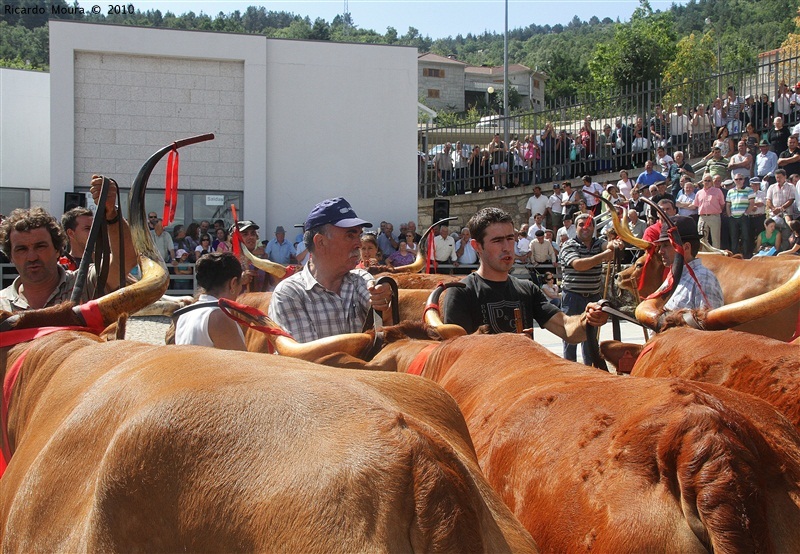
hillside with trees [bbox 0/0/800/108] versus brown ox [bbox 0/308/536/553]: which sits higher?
hillside with trees [bbox 0/0/800/108]

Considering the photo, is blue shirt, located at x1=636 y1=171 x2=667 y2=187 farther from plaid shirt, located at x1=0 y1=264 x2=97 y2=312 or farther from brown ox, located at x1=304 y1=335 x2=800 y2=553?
brown ox, located at x1=304 y1=335 x2=800 y2=553

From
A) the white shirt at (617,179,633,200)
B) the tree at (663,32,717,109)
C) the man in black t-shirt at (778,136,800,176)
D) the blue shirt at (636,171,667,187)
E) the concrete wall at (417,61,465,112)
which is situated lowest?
the white shirt at (617,179,633,200)

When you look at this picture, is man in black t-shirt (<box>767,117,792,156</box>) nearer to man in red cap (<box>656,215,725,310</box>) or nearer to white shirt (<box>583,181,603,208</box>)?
white shirt (<box>583,181,603,208</box>)

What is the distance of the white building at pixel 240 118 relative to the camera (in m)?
21.2

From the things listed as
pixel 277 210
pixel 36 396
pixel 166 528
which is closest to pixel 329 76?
pixel 277 210

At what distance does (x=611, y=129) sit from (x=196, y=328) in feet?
63.9

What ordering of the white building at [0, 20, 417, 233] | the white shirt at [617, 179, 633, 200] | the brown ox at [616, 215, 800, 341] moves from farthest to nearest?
the white building at [0, 20, 417, 233]
the white shirt at [617, 179, 633, 200]
the brown ox at [616, 215, 800, 341]

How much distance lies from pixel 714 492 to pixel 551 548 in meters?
0.59

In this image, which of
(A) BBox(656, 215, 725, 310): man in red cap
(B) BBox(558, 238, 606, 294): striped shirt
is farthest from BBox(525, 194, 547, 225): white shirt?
(A) BBox(656, 215, 725, 310): man in red cap

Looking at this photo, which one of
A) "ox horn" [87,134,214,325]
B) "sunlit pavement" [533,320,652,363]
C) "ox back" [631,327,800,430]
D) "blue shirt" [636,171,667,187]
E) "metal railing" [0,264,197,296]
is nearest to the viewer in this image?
"ox back" [631,327,800,430]

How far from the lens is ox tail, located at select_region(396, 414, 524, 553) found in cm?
177

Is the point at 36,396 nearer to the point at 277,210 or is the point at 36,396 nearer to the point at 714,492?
the point at 714,492

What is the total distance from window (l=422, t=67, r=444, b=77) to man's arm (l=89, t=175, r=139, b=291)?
295ft

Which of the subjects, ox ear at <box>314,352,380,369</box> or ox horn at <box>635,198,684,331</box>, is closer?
ox ear at <box>314,352,380,369</box>
